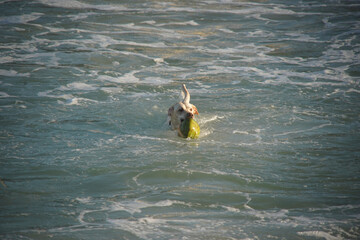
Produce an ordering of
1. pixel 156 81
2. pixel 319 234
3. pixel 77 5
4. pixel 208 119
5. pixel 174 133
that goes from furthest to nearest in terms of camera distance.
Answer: pixel 77 5 < pixel 156 81 < pixel 208 119 < pixel 174 133 < pixel 319 234

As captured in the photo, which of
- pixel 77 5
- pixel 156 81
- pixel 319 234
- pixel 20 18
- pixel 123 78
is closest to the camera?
pixel 319 234

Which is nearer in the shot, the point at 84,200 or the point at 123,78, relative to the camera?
the point at 84,200

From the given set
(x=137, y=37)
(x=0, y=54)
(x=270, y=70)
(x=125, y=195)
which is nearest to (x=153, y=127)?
(x=125, y=195)

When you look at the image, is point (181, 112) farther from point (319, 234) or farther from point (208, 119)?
point (319, 234)

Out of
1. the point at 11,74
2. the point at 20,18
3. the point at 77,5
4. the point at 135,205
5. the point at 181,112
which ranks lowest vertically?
the point at 135,205

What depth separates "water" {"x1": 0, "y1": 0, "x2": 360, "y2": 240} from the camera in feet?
14.7

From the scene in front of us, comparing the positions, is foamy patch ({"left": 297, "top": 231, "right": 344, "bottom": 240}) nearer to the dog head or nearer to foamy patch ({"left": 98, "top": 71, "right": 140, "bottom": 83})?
the dog head

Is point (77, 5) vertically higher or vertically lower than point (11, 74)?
higher

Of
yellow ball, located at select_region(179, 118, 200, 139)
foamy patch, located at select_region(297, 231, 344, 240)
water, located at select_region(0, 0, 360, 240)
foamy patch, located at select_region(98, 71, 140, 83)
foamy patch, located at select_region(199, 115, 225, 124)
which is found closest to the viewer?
foamy patch, located at select_region(297, 231, 344, 240)

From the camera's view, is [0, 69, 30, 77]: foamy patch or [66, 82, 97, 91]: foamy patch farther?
[0, 69, 30, 77]: foamy patch

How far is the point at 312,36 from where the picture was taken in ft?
48.5

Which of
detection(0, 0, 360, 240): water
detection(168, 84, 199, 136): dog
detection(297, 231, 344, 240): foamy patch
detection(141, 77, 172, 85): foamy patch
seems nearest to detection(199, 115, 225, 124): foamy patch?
detection(0, 0, 360, 240): water

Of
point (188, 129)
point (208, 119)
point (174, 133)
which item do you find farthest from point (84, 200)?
point (208, 119)

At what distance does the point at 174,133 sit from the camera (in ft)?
22.8
